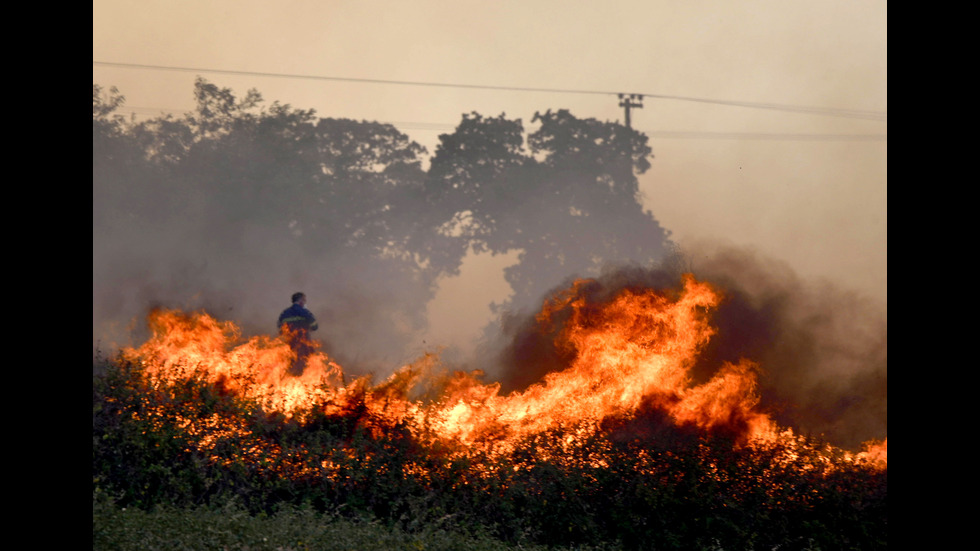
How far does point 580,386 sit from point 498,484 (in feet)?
6.05

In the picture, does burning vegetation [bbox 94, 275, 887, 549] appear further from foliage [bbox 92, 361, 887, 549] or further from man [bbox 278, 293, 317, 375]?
man [bbox 278, 293, 317, 375]

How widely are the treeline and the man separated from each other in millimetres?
8705

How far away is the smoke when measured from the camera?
35.9 feet

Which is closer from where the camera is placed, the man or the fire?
the fire

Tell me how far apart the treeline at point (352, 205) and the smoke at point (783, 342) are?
10.6 metres

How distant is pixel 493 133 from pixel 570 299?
45.8 feet

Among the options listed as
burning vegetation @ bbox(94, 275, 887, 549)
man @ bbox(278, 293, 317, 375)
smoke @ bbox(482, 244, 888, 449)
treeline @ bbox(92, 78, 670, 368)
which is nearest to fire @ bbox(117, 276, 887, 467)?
burning vegetation @ bbox(94, 275, 887, 549)

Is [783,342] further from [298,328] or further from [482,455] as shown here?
Result: [298,328]

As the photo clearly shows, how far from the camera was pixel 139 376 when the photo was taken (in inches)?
428

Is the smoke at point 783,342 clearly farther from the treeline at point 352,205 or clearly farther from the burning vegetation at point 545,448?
the treeline at point 352,205

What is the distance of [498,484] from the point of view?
9789mm

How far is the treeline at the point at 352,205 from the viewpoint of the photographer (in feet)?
74.0
